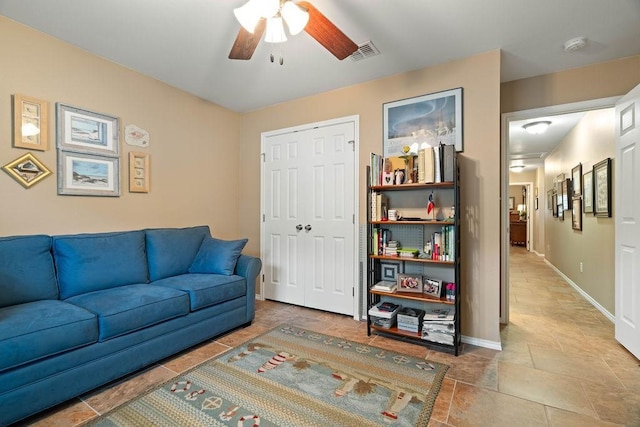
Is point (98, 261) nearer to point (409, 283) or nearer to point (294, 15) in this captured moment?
point (294, 15)

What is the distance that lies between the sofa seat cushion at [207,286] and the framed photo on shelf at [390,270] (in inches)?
54.7

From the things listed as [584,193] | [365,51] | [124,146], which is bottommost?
[584,193]

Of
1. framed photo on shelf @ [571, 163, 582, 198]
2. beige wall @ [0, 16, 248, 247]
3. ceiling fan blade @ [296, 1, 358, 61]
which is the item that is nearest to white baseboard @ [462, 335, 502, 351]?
ceiling fan blade @ [296, 1, 358, 61]

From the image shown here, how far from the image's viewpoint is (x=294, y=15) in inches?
63.2

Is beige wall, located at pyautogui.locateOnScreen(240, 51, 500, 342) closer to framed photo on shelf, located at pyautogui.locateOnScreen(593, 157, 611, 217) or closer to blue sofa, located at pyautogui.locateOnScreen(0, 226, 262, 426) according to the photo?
framed photo on shelf, located at pyautogui.locateOnScreen(593, 157, 611, 217)

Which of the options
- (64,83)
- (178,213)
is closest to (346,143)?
(178,213)

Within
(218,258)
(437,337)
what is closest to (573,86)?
(437,337)

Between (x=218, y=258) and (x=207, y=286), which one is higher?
(x=218, y=258)

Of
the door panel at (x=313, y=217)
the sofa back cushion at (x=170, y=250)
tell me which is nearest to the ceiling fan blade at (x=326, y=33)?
the door panel at (x=313, y=217)

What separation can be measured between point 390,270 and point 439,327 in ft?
2.33

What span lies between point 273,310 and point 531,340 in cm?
260

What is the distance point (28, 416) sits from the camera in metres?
1.58

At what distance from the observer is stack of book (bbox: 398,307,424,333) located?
8.56ft

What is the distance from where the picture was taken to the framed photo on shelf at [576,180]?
14.1 feet
